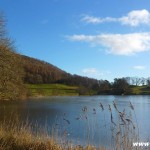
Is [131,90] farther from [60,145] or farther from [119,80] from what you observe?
[60,145]

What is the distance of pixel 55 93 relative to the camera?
12812 centimetres

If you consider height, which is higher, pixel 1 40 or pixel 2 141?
pixel 1 40

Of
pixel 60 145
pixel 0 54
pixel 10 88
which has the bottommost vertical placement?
pixel 60 145

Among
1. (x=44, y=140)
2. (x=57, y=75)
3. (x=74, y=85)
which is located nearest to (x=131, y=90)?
(x=74, y=85)

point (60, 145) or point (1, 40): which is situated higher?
point (1, 40)

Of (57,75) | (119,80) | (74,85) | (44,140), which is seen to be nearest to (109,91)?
(119,80)

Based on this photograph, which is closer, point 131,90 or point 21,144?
point 21,144

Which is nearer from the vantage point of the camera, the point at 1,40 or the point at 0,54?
the point at 0,54

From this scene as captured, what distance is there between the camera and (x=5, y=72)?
1014 inches

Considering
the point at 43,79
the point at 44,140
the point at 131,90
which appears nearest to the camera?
the point at 44,140

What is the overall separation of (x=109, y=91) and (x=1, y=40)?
A: 391 ft

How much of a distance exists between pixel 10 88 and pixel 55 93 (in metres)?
101

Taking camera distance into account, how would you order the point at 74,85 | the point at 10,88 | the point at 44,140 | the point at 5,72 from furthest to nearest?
the point at 74,85, the point at 10,88, the point at 5,72, the point at 44,140

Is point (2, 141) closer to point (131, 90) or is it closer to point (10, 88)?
point (10, 88)
